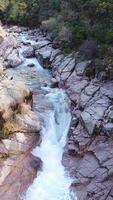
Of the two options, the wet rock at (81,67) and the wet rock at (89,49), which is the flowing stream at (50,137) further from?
the wet rock at (89,49)

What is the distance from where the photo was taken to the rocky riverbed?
20141 millimetres

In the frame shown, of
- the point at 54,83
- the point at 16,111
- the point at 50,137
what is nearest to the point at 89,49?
the point at 54,83

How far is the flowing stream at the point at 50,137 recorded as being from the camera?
66.9 ft

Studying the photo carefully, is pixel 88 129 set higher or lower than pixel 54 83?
higher

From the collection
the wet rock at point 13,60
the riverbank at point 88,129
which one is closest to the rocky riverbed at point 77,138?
the riverbank at point 88,129

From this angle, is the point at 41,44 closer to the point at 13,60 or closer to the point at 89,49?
the point at 13,60

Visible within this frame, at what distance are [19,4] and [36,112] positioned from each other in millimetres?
32144

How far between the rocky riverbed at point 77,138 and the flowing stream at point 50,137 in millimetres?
401

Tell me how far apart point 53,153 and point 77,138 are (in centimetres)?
160

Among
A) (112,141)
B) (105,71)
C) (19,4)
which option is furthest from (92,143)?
(19,4)

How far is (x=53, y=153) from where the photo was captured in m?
22.9

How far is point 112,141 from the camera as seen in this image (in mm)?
21828

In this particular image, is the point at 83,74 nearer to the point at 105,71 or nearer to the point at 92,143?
the point at 105,71

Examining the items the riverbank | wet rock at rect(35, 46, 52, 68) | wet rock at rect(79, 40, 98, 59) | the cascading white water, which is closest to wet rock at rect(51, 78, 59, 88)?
the riverbank
